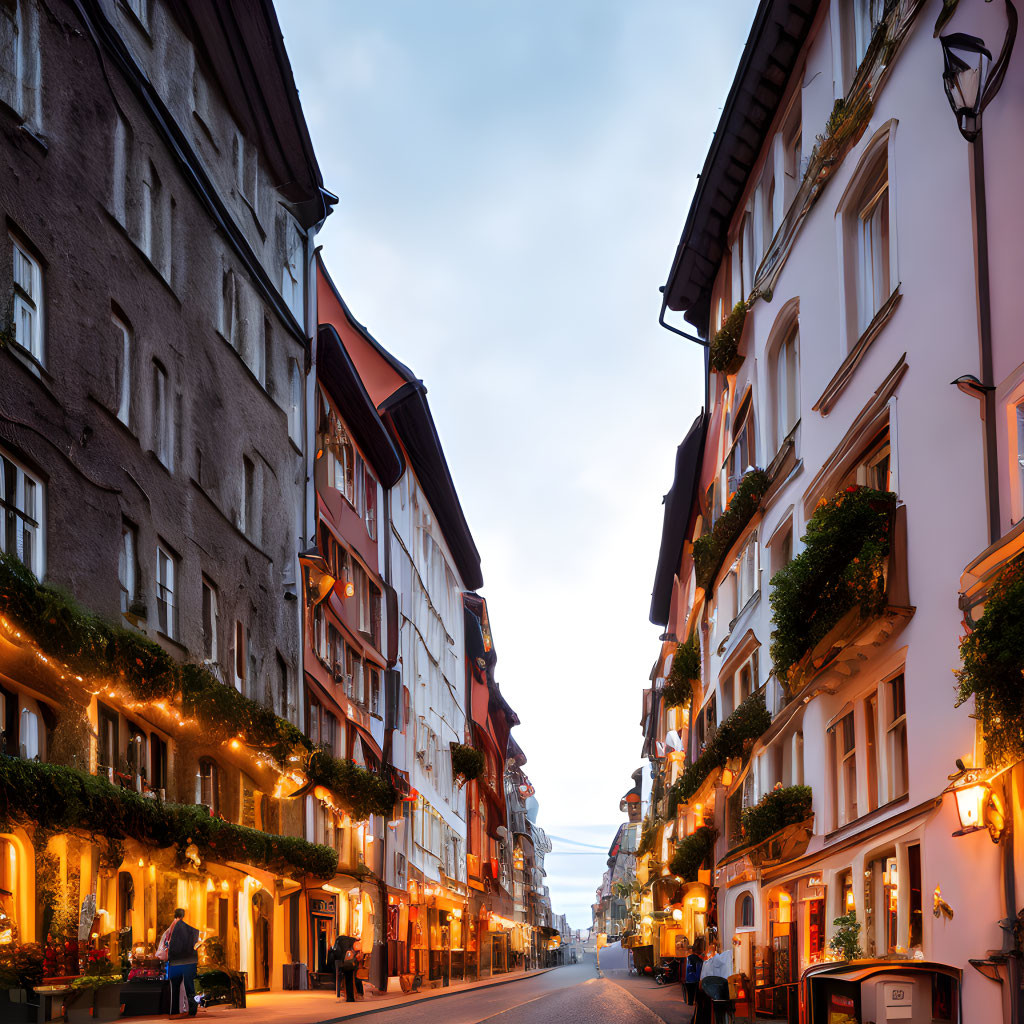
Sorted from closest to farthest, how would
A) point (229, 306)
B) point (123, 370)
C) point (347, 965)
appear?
point (123, 370), point (347, 965), point (229, 306)

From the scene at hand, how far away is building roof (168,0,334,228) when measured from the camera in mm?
29016

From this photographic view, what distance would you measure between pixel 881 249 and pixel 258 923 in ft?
67.9

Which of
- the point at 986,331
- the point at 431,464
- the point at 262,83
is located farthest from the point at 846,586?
the point at 431,464

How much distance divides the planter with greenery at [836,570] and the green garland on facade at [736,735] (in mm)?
7602

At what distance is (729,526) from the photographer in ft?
91.5

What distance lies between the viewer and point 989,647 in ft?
37.2

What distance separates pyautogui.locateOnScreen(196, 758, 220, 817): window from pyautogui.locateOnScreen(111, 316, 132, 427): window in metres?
7.74

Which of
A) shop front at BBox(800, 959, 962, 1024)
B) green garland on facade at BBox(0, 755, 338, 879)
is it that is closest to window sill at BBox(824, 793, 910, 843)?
shop front at BBox(800, 959, 962, 1024)

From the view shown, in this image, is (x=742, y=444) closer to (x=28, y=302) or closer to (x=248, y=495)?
(x=248, y=495)

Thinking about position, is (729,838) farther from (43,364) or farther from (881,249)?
(43,364)

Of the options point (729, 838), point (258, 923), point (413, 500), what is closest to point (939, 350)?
point (729, 838)

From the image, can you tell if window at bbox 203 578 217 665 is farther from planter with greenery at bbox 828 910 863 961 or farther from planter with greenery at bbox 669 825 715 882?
planter with greenery at bbox 669 825 715 882

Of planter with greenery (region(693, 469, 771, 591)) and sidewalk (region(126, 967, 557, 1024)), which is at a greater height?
planter with greenery (region(693, 469, 771, 591))

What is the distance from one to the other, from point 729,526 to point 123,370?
1227cm
